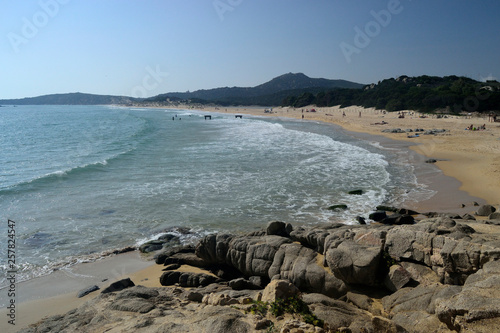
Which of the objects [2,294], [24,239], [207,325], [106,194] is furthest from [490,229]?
[106,194]

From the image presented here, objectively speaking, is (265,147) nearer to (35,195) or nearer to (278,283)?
(35,195)

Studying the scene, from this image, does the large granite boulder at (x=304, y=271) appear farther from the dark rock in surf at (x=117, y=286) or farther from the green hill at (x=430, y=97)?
the green hill at (x=430, y=97)

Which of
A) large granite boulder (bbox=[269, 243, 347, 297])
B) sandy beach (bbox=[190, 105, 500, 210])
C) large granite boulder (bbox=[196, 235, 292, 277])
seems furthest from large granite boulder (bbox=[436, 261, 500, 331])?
sandy beach (bbox=[190, 105, 500, 210])

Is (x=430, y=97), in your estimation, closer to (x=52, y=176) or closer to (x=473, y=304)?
(x=52, y=176)

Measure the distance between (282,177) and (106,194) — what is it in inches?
398

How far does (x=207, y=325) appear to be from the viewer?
5.29m

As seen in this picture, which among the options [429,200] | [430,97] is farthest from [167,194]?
[430,97]

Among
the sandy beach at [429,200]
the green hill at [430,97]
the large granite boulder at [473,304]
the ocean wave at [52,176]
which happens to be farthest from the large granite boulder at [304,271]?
the green hill at [430,97]

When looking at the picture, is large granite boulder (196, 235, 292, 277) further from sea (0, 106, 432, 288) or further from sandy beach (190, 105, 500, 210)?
sandy beach (190, 105, 500, 210)

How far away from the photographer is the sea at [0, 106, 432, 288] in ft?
40.1

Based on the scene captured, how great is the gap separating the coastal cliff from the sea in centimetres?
388

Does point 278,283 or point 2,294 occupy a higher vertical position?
point 278,283

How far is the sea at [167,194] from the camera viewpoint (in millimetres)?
12227

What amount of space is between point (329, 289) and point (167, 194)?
38.8ft
